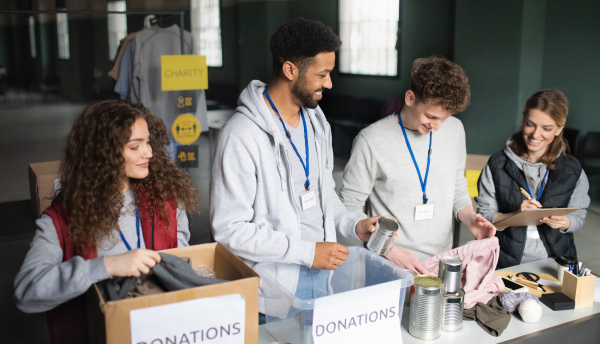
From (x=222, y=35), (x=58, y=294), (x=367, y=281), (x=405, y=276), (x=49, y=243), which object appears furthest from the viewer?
(x=222, y=35)

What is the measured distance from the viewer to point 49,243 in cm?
137

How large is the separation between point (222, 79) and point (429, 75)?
173 inches

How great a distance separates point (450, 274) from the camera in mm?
1551

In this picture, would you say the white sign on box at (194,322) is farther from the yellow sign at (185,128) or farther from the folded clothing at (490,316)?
the yellow sign at (185,128)

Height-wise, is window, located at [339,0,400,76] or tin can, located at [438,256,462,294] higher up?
window, located at [339,0,400,76]

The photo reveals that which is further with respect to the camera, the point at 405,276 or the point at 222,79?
the point at 222,79

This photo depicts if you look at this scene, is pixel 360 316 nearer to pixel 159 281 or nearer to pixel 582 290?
pixel 159 281

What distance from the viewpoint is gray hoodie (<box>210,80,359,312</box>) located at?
1.55m

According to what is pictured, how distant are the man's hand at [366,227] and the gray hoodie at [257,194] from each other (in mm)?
212

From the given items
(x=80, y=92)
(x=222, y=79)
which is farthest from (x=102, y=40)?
(x=222, y=79)

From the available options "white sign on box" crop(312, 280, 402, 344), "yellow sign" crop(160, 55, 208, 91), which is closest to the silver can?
"white sign on box" crop(312, 280, 402, 344)

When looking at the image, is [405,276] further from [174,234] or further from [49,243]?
[49,243]

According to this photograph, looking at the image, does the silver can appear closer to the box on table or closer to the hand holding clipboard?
the box on table

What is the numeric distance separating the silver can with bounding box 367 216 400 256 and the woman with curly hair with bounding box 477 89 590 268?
2.79 ft
